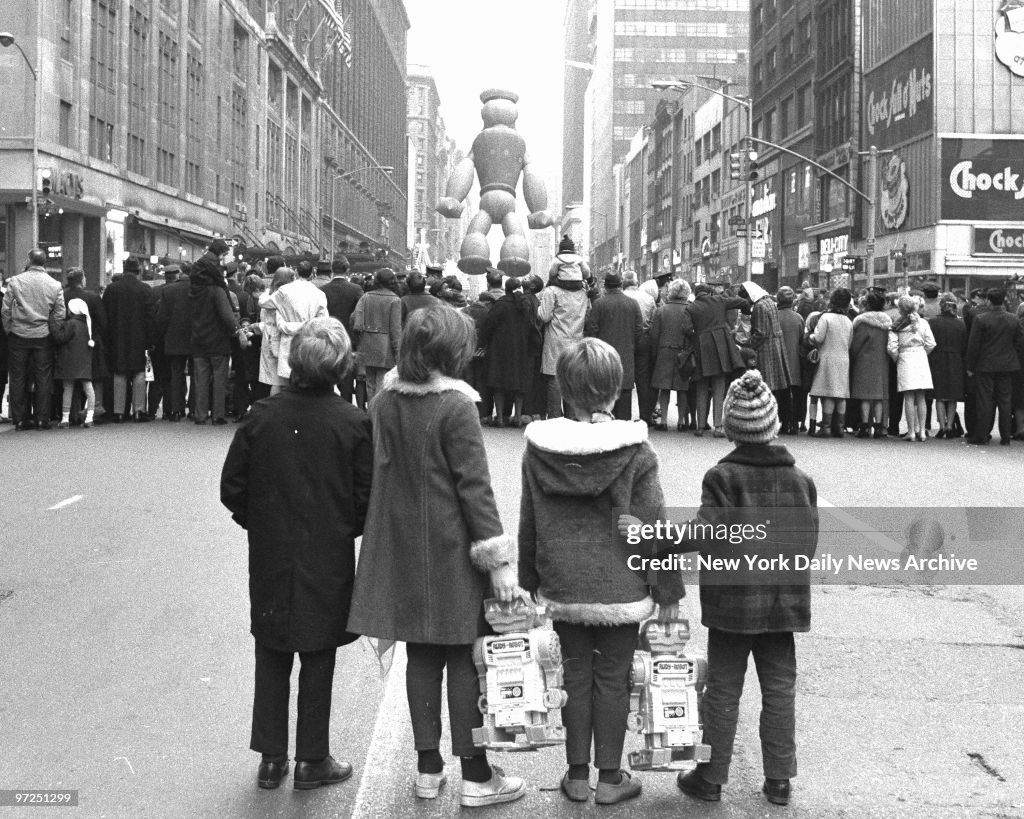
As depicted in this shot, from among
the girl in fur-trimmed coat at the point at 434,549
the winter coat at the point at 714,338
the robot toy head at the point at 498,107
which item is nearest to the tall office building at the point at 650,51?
the robot toy head at the point at 498,107

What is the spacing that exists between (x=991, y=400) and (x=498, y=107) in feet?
49.0

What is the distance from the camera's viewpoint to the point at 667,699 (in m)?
4.47

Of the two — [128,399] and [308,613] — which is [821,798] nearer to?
[308,613]

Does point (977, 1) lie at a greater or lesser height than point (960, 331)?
greater

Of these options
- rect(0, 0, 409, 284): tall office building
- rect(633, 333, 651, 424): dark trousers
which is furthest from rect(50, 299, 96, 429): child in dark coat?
rect(0, 0, 409, 284): tall office building

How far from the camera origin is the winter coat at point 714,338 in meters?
16.5

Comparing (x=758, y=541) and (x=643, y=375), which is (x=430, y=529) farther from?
(x=643, y=375)

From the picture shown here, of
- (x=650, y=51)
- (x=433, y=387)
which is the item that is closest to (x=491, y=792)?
(x=433, y=387)

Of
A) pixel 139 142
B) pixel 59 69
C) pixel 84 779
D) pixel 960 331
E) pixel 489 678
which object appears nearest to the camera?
pixel 489 678

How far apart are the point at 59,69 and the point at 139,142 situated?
8.48 metres

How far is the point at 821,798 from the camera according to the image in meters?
4.63

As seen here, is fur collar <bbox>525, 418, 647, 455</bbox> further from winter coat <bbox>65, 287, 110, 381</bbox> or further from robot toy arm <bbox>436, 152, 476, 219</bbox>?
robot toy arm <bbox>436, 152, 476, 219</bbox>

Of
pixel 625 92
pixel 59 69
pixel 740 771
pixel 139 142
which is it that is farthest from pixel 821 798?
pixel 625 92

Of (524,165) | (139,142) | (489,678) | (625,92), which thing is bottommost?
(489,678)
